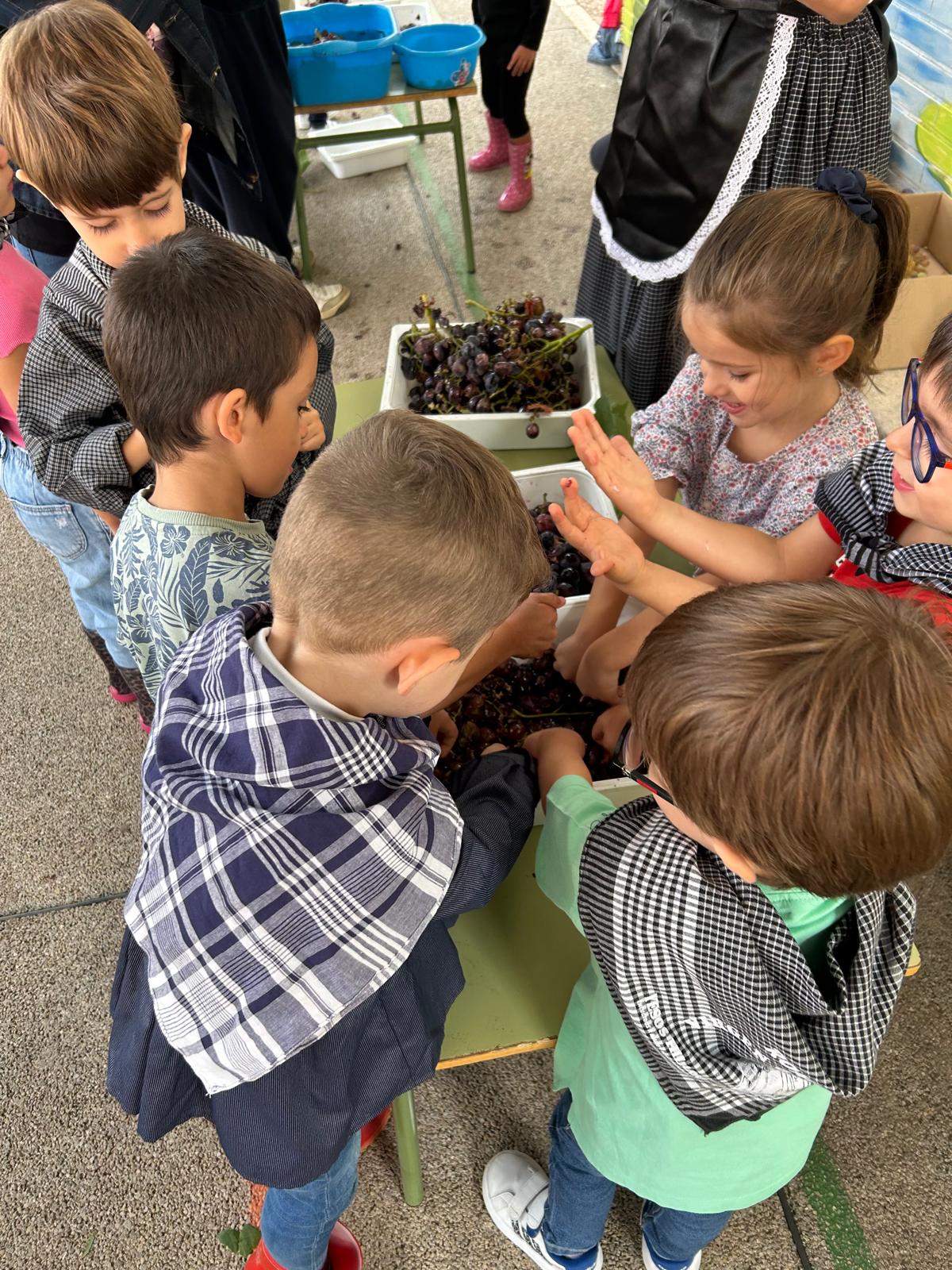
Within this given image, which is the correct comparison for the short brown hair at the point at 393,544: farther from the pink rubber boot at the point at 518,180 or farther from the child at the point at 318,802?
the pink rubber boot at the point at 518,180

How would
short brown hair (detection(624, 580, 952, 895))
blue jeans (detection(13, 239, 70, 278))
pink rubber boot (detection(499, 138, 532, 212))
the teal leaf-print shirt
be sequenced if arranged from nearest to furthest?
short brown hair (detection(624, 580, 952, 895))
the teal leaf-print shirt
blue jeans (detection(13, 239, 70, 278))
pink rubber boot (detection(499, 138, 532, 212))

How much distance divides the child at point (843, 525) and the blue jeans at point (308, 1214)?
0.87 meters

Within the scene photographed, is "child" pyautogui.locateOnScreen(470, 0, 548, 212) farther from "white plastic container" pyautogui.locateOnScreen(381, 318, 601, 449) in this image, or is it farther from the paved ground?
the paved ground

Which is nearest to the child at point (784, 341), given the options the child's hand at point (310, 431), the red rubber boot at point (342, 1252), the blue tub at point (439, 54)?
the child's hand at point (310, 431)

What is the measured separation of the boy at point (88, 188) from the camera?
129 centimetres

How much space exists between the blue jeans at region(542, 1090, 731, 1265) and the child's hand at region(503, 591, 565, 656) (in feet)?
2.17

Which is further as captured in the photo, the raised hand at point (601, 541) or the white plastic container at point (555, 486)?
the white plastic container at point (555, 486)

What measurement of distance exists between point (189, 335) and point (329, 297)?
2.40 m

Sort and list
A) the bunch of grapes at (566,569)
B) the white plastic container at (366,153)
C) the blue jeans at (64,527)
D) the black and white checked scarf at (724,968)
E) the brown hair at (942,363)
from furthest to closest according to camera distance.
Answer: the white plastic container at (366,153) < the blue jeans at (64,527) < the bunch of grapes at (566,569) < the brown hair at (942,363) < the black and white checked scarf at (724,968)

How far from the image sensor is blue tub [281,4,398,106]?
9.45 ft

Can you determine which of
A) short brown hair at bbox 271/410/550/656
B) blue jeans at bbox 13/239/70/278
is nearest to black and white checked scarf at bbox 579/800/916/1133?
short brown hair at bbox 271/410/550/656

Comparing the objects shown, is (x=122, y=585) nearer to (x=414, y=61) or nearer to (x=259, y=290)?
(x=259, y=290)

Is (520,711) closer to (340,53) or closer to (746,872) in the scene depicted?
(746,872)

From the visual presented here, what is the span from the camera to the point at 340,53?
2.87 meters
